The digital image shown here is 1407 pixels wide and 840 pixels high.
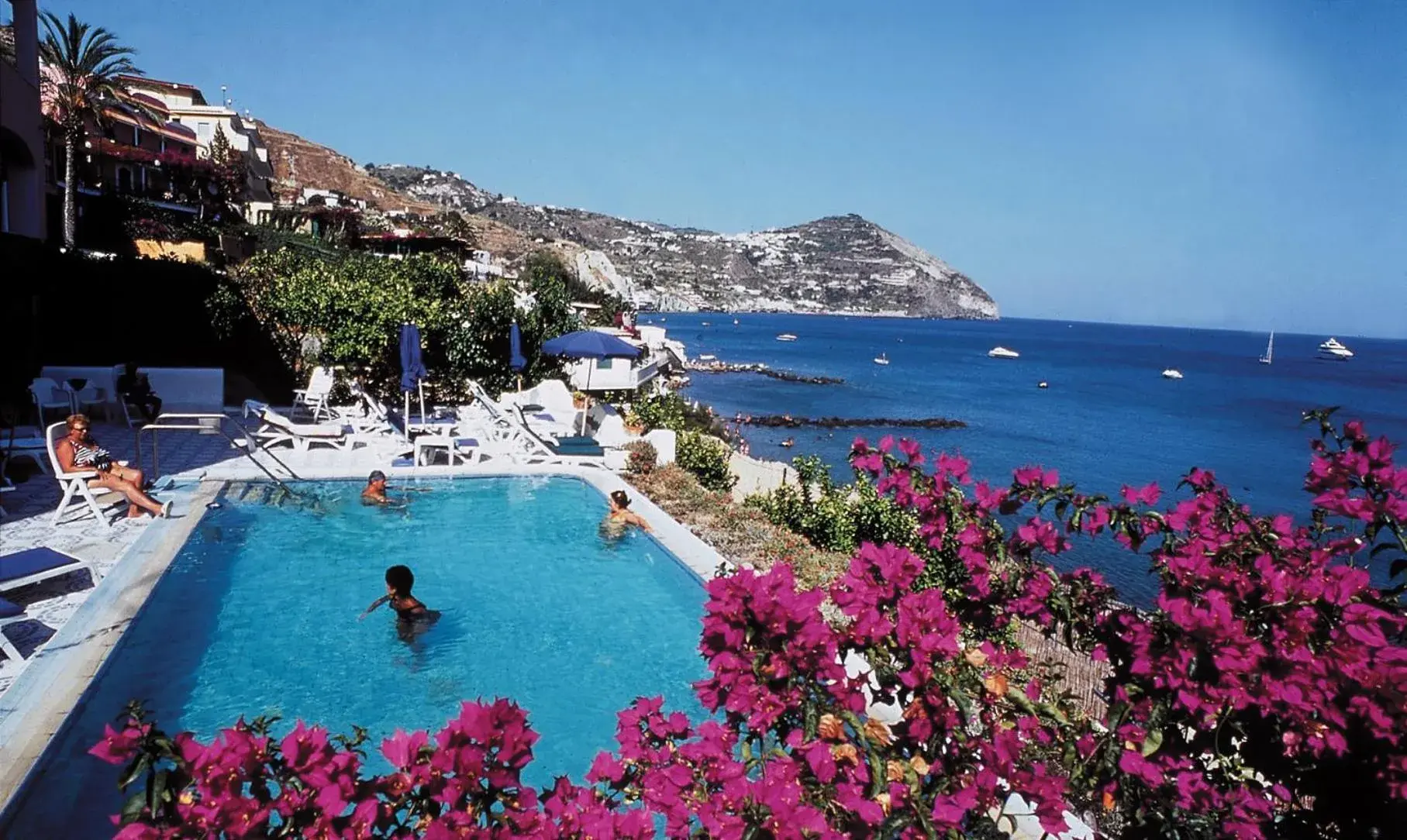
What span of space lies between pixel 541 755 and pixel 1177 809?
3814mm

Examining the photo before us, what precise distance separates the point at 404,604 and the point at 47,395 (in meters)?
7.46

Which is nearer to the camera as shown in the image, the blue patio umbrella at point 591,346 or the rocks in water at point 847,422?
the blue patio umbrella at point 591,346

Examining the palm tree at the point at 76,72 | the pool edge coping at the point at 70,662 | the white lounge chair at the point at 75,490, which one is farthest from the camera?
the palm tree at the point at 76,72

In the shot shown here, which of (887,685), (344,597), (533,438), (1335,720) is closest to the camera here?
(1335,720)

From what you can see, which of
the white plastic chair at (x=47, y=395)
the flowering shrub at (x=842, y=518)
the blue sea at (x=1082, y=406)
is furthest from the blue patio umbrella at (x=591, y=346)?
the blue sea at (x=1082, y=406)

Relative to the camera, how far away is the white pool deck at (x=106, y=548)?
14.2 ft

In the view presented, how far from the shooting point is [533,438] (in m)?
11.9

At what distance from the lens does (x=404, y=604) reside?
6836 millimetres

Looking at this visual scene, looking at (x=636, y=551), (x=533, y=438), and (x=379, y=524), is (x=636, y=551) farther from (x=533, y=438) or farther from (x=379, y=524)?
(x=533, y=438)

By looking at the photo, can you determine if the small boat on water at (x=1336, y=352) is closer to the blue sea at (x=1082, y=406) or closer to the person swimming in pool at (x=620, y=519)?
the blue sea at (x=1082, y=406)

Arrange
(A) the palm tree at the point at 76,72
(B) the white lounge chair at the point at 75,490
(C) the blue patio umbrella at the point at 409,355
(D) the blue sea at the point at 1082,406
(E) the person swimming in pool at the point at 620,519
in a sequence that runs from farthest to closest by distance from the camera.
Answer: (D) the blue sea at the point at 1082,406
(A) the palm tree at the point at 76,72
(C) the blue patio umbrella at the point at 409,355
(E) the person swimming in pool at the point at 620,519
(B) the white lounge chair at the point at 75,490

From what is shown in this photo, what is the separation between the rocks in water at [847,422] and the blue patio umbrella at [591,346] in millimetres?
22455

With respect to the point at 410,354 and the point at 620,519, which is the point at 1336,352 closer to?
the point at 410,354

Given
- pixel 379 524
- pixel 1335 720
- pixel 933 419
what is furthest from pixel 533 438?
pixel 933 419
